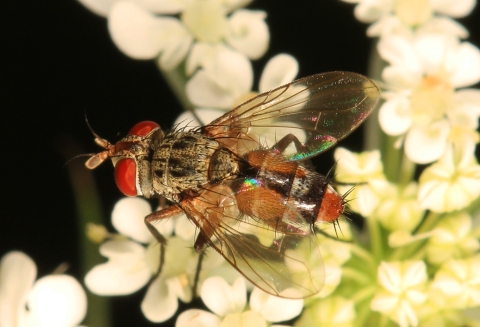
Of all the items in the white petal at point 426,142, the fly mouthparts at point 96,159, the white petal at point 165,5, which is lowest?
the white petal at point 426,142

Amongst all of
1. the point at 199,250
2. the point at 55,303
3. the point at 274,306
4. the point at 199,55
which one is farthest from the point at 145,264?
the point at 199,55

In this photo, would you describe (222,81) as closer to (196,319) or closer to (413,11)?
(413,11)

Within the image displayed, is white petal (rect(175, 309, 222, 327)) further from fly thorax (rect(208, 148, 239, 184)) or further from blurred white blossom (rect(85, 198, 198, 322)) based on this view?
fly thorax (rect(208, 148, 239, 184))

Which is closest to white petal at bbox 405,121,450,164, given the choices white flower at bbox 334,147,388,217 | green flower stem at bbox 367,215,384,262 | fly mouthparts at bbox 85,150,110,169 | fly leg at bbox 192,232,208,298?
white flower at bbox 334,147,388,217

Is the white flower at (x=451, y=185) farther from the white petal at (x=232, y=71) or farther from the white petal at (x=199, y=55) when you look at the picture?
the white petal at (x=199, y=55)

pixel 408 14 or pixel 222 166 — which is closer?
pixel 222 166

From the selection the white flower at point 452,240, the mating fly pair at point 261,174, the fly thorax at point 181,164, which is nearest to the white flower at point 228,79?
the mating fly pair at point 261,174

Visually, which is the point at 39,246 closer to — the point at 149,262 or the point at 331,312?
the point at 149,262
